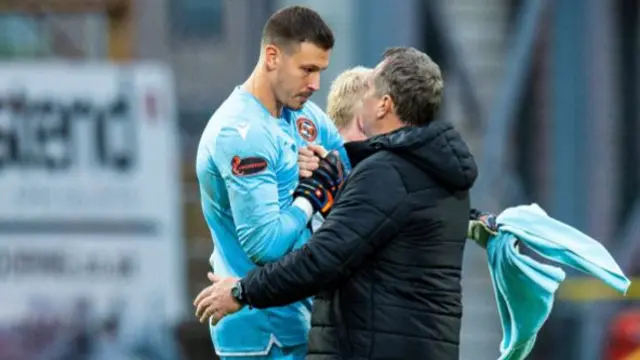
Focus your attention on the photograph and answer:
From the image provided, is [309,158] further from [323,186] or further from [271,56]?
[271,56]

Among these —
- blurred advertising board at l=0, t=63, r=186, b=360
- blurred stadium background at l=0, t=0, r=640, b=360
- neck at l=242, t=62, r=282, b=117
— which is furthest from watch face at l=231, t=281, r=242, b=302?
blurred advertising board at l=0, t=63, r=186, b=360

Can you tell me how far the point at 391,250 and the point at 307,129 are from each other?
1.58 feet

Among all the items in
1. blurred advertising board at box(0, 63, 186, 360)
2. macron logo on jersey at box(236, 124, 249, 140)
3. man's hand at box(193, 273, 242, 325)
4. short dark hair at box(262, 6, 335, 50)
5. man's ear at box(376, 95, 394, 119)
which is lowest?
blurred advertising board at box(0, 63, 186, 360)

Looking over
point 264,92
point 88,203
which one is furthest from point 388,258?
point 88,203

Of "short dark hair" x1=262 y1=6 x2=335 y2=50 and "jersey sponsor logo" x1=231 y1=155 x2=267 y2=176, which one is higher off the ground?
"short dark hair" x1=262 y1=6 x2=335 y2=50

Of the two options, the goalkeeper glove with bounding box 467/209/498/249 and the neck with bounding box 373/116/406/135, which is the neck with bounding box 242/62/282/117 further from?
the goalkeeper glove with bounding box 467/209/498/249

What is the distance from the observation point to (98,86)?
10.7 metres

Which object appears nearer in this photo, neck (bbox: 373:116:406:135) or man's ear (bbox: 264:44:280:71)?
neck (bbox: 373:116:406:135)

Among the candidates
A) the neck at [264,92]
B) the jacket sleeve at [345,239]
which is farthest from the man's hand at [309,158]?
the jacket sleeve at [345,239]

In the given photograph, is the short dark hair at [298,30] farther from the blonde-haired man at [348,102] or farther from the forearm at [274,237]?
the forearm at [274,237]

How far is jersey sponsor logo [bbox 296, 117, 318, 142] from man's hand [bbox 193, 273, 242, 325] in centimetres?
44

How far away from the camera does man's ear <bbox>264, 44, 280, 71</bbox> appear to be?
4277 mm

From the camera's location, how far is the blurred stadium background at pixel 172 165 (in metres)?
10.0

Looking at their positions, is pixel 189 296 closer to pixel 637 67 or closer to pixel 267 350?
pixel 637 67
